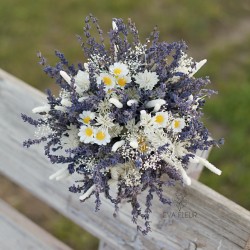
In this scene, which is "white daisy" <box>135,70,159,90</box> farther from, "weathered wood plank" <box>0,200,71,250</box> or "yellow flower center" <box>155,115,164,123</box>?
"weathered wood plank" <box>0,200,71,250</box>

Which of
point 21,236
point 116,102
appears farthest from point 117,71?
point 21,236

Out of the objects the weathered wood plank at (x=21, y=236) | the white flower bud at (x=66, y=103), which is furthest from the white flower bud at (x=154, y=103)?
the weathered wood plank at (x=21, y=236)

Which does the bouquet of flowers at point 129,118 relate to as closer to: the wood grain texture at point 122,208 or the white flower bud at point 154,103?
the white flower bud at point 154,103

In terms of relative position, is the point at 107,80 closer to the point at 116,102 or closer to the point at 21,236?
the point at 116,102

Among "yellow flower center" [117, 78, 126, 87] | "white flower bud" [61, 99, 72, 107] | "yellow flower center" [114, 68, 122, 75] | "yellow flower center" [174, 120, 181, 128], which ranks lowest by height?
"white flower bud" [61, 99, 72, 107]

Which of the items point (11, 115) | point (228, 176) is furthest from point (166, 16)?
point (11, 115)

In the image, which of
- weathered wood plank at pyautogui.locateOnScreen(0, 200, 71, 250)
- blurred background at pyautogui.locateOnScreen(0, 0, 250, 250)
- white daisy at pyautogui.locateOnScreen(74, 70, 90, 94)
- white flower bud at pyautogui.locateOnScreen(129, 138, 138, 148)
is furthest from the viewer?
blurred background at pyautogui.locateOnScreen(0, 0, 250, 250)

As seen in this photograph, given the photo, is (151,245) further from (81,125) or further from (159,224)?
(81,125)

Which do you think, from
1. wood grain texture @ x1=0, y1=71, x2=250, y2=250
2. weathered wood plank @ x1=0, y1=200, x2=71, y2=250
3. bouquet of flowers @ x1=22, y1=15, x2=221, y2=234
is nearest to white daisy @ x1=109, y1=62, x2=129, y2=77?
bouquet of flowers @ x1=22, y1=15, x2=221, y2=234

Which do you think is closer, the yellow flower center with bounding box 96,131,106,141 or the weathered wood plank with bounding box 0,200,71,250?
the yellow flower center with bounding box 96,131,106,141
